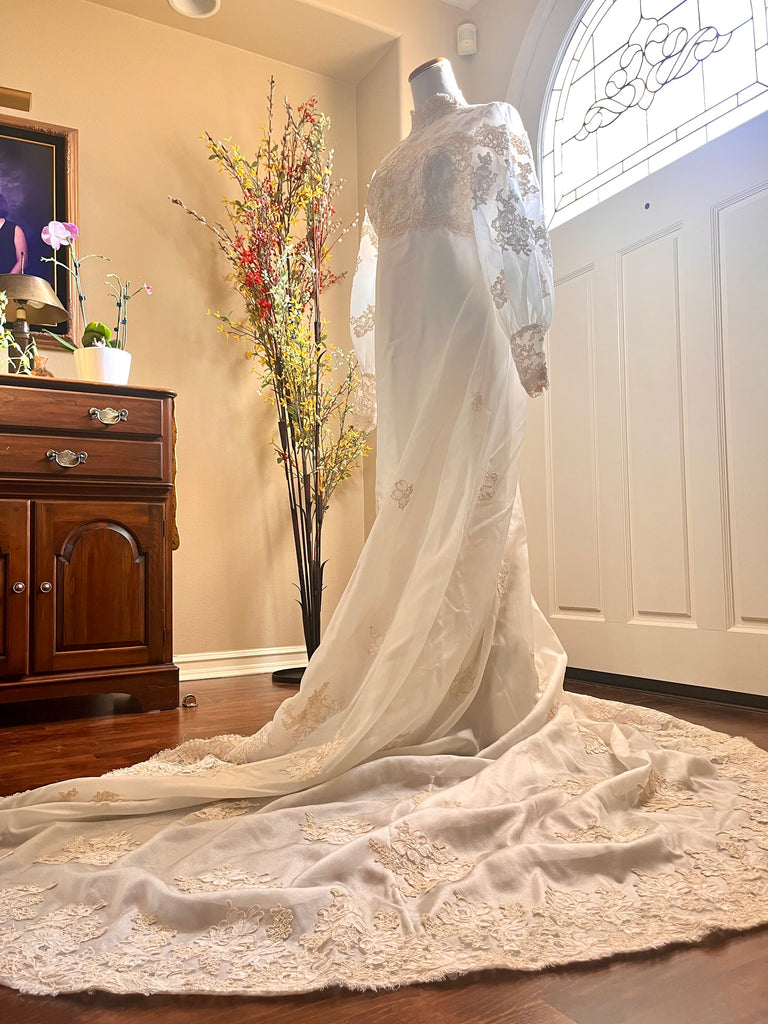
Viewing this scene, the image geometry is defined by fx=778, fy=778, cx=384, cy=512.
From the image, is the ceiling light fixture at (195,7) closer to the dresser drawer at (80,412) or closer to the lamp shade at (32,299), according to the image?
the lamp shade at (32,299)

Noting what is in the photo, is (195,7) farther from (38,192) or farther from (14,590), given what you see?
(14,590)

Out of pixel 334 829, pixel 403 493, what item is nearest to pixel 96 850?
pixel 334 829

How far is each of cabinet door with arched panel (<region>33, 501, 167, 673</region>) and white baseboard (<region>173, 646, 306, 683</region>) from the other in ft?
2.37

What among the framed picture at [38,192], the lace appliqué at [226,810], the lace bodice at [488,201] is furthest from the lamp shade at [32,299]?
the lace appliqué at [226,810]

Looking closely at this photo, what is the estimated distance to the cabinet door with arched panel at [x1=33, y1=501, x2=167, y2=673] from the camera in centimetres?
248

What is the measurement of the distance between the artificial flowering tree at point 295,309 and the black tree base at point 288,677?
0.40ft

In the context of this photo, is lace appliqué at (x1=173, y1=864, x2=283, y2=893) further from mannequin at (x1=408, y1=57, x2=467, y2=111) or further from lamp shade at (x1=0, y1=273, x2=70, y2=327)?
lamp shade at (x1=0, y1=273, x2=70, y2=327)

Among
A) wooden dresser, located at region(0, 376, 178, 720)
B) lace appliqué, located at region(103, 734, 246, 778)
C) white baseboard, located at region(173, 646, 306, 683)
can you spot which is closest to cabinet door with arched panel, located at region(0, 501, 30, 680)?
wooden dresser, located at region(0, 376, 178, 720)

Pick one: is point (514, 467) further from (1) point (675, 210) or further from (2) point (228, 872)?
(1) point (675, 210)

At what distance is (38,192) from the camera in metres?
3.16

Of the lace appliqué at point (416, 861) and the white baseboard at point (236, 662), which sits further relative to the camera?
the white baseboard at point (236, 662)

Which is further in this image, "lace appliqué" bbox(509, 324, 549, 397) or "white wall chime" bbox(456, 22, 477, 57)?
"white wall chime" bbox(456, 22, 477, 57)

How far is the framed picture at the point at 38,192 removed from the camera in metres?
3.11

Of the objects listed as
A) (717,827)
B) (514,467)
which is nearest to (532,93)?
(514,467)
